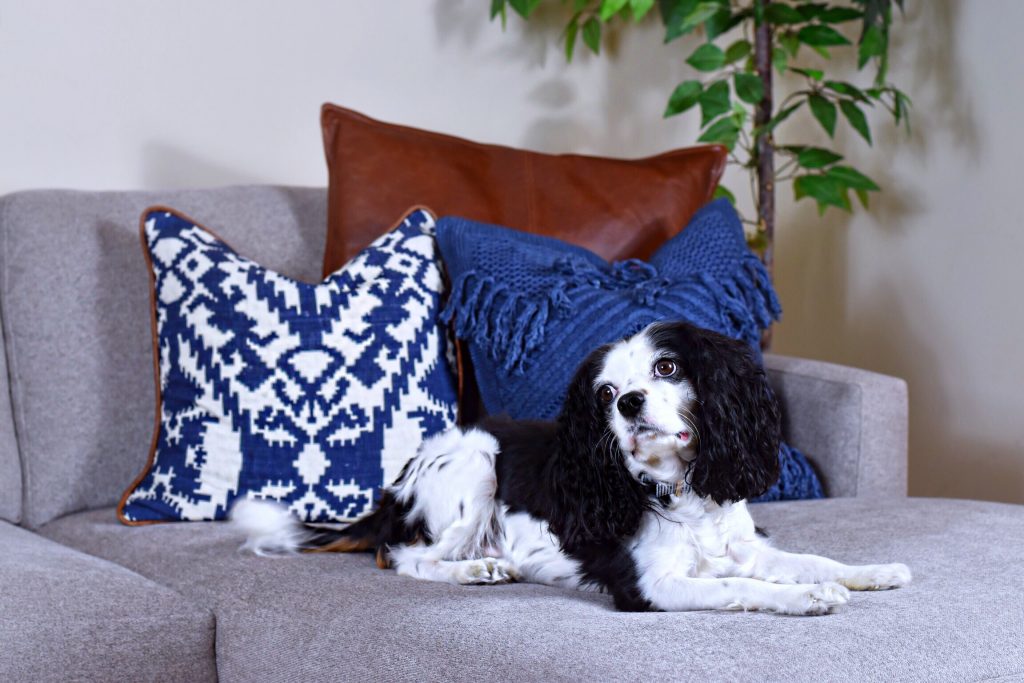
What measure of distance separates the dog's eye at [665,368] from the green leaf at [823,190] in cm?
155

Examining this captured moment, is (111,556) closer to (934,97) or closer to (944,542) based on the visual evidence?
(944,542)

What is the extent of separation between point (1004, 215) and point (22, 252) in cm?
212

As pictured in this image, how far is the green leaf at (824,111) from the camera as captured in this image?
276cm

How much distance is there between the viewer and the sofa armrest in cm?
200

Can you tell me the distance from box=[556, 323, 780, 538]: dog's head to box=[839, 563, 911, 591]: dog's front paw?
15 cm

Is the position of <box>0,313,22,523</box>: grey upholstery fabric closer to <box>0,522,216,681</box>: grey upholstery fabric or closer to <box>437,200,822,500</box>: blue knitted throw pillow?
<box>0,522,216,681</box>: grey upholstery fabric

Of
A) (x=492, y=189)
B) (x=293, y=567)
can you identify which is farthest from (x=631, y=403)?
(x=492, y=189)

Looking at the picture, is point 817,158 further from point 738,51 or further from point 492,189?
point 492,189

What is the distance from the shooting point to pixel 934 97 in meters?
2.88

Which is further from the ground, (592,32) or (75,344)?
(592,32)

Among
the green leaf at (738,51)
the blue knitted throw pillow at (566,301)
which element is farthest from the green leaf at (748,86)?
the blue knitted throw pillow at (566,301)

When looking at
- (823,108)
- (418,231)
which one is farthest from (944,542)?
(823,108)

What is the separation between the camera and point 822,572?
4.65 feet

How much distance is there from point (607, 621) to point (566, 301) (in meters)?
0.77
